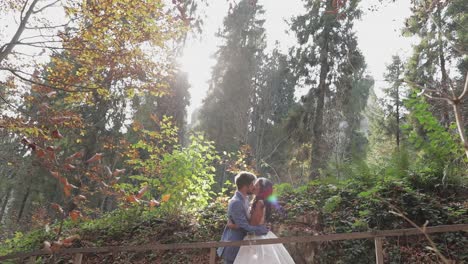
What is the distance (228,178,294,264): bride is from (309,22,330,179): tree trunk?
9.91 metres

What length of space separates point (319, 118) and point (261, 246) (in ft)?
38.6

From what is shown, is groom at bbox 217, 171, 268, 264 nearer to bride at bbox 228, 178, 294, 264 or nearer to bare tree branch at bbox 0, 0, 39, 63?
bride at bbox 228, 178, 294, 264

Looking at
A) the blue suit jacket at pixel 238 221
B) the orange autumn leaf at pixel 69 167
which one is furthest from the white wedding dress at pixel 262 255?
the orange autumn leaf at pixel 69 167

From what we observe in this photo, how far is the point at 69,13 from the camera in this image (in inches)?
276

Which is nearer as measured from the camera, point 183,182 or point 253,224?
point 253,224

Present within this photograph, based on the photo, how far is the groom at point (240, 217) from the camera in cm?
432

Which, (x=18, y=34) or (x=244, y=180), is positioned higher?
(x=18, y=34)

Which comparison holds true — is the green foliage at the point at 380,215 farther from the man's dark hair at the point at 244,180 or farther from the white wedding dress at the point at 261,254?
the man's dark hair at the point at 244,180

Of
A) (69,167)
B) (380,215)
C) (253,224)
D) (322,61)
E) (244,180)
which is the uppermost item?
(322,61)

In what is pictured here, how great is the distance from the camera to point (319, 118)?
15266mm

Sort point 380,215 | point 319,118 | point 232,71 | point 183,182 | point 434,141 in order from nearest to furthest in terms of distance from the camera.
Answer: point 380,215 → point 434,141 → point 183,182 → point 319,118 → point 232,71

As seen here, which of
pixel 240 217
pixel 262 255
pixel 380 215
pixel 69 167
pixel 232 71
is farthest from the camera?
pixel 232 71

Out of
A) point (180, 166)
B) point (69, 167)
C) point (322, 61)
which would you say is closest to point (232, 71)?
point (322, 61)

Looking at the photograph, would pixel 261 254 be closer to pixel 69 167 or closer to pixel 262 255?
pixel 262 255
